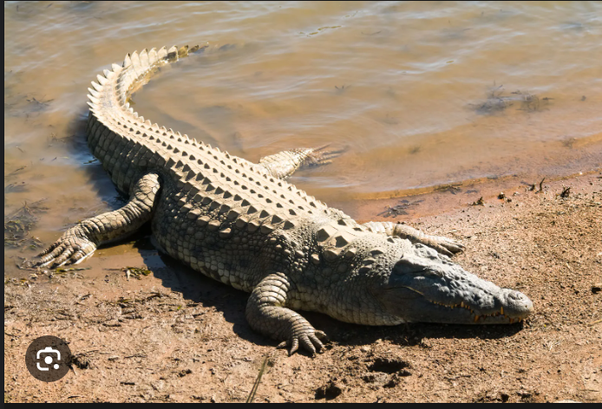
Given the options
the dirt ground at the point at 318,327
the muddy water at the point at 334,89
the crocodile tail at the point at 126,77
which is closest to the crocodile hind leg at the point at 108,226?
the dirt ground at the point at 318,327

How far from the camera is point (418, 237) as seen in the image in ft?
18.9

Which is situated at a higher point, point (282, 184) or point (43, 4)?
point (43, 4)

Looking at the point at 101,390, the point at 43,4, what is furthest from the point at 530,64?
the point at 43,4

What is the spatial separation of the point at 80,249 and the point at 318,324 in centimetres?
287

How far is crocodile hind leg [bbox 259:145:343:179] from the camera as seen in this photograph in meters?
7.41

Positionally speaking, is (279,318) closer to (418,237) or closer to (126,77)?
(418,237)

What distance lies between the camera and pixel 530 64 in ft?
33.2

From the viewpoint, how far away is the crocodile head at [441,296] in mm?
4406

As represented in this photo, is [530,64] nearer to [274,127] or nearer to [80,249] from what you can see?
[274,127]

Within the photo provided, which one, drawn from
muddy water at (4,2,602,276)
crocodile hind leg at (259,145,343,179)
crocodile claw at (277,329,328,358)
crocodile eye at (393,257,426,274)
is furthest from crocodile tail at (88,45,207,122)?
crocodile eye at (393,257,426,274)

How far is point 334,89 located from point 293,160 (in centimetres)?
239

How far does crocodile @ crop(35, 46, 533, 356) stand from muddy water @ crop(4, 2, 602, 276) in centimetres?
85

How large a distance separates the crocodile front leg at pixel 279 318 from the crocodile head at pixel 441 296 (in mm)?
686

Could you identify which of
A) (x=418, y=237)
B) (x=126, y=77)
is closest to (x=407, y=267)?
(x=418, y=237)
